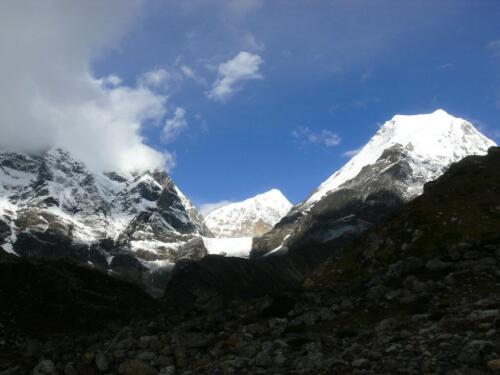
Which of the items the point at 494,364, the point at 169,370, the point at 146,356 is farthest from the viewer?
the point at 146,356

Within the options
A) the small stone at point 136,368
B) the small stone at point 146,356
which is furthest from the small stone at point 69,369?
the small stone at point 146,356

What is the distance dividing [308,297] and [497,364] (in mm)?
23776

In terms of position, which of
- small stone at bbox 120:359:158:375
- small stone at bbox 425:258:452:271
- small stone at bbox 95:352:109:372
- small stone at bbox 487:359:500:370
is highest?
small stone at bbox 425:258:452:271

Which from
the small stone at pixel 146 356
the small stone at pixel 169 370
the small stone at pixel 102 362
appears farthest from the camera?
the small stone at pixel 102 362

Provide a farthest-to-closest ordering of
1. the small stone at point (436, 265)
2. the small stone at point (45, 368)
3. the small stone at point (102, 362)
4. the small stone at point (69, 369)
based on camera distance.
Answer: the small stone at point (436, 265) < the small stone at point (45, 368) < the small stone at point (69, 369) < the small stone at point (102, 362)

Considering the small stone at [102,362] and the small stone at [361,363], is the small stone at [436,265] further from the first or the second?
the small stone at [102,362]

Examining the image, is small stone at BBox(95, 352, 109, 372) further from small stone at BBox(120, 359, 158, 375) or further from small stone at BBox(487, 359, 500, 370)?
small stone at BBox(487, 359, 500, 370)

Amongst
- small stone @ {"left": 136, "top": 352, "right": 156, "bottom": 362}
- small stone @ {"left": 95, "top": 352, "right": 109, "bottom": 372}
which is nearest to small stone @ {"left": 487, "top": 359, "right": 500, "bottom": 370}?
small stone @ {"left": 136, "top": 352, "right": 156, "bottom": 362}

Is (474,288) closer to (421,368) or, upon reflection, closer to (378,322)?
(378,322)

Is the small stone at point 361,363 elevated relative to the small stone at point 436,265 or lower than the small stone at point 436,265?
lower

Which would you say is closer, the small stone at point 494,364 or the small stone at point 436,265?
the small stone at point 494,364

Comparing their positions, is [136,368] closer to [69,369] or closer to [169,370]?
[169,370]

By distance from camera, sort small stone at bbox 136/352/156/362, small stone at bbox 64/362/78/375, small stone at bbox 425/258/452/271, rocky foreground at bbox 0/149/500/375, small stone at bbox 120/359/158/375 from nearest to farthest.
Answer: rocky foreground at bbox 0/149/500/375, small stone at bbox 120/359/158/375, small stone at bbox 136/352/156/362, small stone at bbox 64/362/78/375, small stone at bbox 425/258/452/271

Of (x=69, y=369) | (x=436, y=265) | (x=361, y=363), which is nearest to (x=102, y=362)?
(x=69, y=369)
